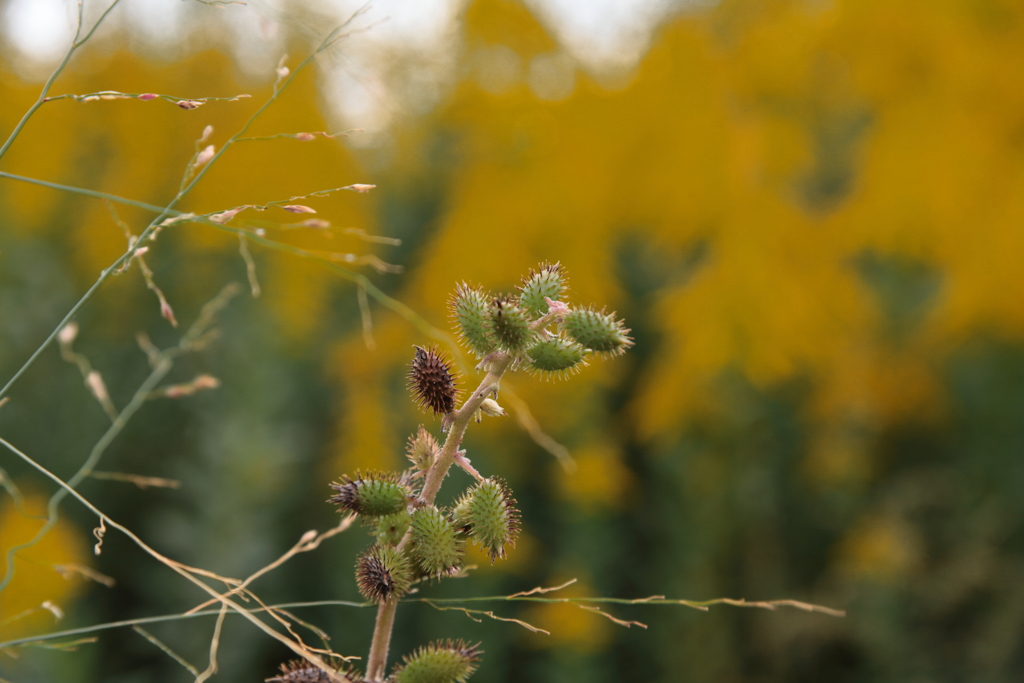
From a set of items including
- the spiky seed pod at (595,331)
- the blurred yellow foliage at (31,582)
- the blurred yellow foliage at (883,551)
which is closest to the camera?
the spiky seed pod at (595,331)

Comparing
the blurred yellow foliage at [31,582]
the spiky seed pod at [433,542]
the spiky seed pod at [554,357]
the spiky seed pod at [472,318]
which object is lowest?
the spiky seed pod at [433,542]

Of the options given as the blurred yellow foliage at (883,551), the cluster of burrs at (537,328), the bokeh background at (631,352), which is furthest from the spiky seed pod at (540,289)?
the blurred yellow foliage at (883,551)

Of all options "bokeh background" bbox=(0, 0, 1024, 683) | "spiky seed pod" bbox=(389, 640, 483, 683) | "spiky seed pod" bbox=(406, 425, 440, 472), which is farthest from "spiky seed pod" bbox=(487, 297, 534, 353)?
"bokeh background" bbox=(0, 0, 1024, 683)

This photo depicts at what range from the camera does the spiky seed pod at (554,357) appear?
0.68m

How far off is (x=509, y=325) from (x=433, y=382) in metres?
0.08

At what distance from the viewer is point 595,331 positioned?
27.9 inches

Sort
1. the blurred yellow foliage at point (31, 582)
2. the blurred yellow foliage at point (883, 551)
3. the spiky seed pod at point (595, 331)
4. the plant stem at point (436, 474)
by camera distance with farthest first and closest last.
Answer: the blurred yellow foliage at point (883, 551) < the blurred yellow foliage at point (31, 582) < the spiky seed pod at point (595, 331) < the plant stem at point (436, 474)

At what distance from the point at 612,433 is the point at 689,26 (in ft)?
10.1

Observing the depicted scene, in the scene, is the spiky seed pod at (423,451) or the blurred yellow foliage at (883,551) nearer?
the spiky seed pod at (423,451)

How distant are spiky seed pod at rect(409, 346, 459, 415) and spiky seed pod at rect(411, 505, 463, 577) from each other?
0.09m

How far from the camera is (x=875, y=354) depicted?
548cm

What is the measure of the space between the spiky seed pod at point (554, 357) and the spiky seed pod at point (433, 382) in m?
0.07

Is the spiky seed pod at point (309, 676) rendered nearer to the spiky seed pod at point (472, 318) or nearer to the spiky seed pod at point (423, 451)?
the spiky seed pod at point (423, 451)

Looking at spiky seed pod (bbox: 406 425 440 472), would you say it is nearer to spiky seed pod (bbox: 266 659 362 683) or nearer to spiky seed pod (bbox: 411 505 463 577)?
spiky seed pod (bbox: 411 505 463 577)
